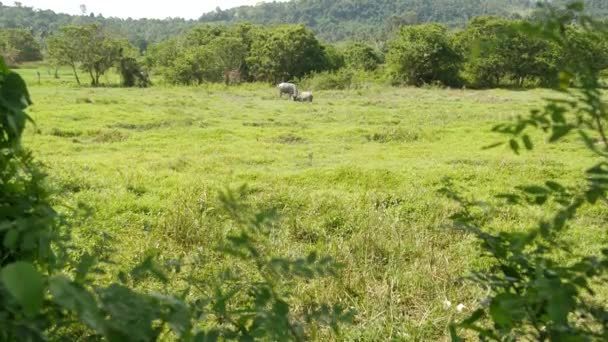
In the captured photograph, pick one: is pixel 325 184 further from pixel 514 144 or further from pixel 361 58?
pixel 361 58

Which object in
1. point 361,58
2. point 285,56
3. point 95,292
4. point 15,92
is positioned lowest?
point 361,58

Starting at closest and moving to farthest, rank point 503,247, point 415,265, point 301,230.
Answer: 1. point 503,247
2. point 415,265
3. point 301,230

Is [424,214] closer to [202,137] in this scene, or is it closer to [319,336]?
[319,336]

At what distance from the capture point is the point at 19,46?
73750 mm

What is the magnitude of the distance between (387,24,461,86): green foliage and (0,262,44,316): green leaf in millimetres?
42469

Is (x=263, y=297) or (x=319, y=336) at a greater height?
(x=263, y=297)

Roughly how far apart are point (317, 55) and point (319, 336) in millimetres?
46635

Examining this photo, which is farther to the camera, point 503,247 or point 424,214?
point 424,214

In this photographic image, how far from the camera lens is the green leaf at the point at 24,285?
875 millimetres

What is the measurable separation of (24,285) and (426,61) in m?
43.1

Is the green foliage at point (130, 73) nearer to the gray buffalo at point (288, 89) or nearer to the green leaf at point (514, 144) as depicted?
the gray buffalo at point (288, 89)

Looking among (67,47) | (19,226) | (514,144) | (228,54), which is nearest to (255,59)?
(228,54)

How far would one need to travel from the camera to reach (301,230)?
7.23 m

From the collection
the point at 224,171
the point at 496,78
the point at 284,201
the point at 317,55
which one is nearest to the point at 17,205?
the point at 284,201
